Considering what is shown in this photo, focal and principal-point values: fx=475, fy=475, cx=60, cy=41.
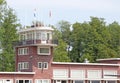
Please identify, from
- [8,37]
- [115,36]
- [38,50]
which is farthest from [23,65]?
[115,36]

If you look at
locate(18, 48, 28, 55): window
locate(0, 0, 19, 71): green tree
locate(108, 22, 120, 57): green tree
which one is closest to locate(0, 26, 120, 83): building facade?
locate(18, 48, 28, 55): window

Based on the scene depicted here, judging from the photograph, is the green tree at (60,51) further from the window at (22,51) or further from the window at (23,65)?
Result: the window at (23,65)

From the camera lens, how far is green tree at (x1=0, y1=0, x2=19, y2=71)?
279 ft

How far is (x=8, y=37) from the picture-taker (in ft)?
284

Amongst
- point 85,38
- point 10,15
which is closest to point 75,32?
point 85,38

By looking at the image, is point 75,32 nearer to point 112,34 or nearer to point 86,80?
point 112,34

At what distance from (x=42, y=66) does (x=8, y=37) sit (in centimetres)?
1884

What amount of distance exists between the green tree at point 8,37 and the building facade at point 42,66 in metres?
12.2

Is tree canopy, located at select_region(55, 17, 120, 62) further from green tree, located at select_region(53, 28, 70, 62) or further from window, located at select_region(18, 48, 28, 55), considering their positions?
window, located at select_region(18, 48, 28, 55)

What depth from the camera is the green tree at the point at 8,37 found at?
279 feet

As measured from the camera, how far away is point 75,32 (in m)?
101

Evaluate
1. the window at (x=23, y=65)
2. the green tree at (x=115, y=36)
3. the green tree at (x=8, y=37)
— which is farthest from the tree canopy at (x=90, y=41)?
the window at (x=23, y=65)

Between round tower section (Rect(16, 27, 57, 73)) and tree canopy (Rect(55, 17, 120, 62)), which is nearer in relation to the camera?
round tower section (Rect(16, 27, 57, 73))

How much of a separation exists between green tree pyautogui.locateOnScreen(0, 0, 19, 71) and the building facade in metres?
12.2
